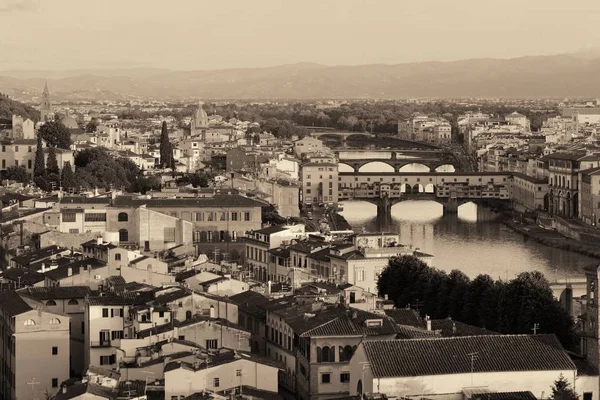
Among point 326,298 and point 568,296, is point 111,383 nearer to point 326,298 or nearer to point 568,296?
point 326,298

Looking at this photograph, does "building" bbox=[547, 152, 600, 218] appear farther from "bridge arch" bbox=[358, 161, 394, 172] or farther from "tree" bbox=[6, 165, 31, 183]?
"bridge arch" bbox=[358, 161, 394, 172]

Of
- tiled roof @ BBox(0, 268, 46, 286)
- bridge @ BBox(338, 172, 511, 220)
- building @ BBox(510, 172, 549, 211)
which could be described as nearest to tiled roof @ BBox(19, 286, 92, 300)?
tiled roof @ BBox(0, 268, 46, 286)

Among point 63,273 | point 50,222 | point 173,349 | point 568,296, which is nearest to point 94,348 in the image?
point 173,349

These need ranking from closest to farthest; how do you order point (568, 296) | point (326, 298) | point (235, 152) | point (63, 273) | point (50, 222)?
point (326, 298) < point (63, 273) < point (568, 296) < point (50, 222) < point (235, 152)

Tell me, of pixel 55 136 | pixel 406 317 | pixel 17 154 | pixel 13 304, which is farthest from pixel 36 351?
pixel 55 136

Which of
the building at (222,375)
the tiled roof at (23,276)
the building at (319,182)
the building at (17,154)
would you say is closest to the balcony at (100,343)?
the building at (222,375)

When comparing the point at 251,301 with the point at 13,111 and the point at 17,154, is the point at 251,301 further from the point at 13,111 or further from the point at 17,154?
the point at 13,111

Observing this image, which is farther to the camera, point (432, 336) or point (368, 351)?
point (432, 336)
